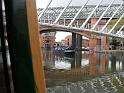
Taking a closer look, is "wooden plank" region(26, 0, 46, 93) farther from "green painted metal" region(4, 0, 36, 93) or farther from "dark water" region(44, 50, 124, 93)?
"dark water" region(44, 50, 124, 93)

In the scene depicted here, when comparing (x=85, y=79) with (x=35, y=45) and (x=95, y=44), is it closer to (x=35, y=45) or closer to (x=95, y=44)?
(x=35, y=45)

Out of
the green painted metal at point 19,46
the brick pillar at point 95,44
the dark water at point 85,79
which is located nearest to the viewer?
the green painted metal at point 19,46

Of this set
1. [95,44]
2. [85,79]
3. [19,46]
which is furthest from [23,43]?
[95,44]

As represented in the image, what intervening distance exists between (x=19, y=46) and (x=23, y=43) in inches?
1.1

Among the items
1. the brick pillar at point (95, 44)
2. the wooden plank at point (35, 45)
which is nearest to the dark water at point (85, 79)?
Result: the wooden plank at point (35, 45)

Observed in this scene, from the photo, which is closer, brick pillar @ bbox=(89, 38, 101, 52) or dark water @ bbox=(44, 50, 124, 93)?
dark water @ bbox=(44, 50, 124, 93)

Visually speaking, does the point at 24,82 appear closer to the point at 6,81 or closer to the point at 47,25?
the point at 6,81

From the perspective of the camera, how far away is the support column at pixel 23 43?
6.84ft

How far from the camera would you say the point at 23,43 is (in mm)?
2113

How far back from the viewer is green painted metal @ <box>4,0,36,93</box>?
2084mm

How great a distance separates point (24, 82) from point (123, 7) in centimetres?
4443

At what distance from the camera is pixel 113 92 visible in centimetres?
1177

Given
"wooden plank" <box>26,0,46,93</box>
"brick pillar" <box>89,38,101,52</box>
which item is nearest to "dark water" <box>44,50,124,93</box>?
"wooden plank" <box>26,0,46,93</box>

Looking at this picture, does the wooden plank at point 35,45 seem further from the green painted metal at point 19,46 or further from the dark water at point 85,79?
the dark water at point 85,79
